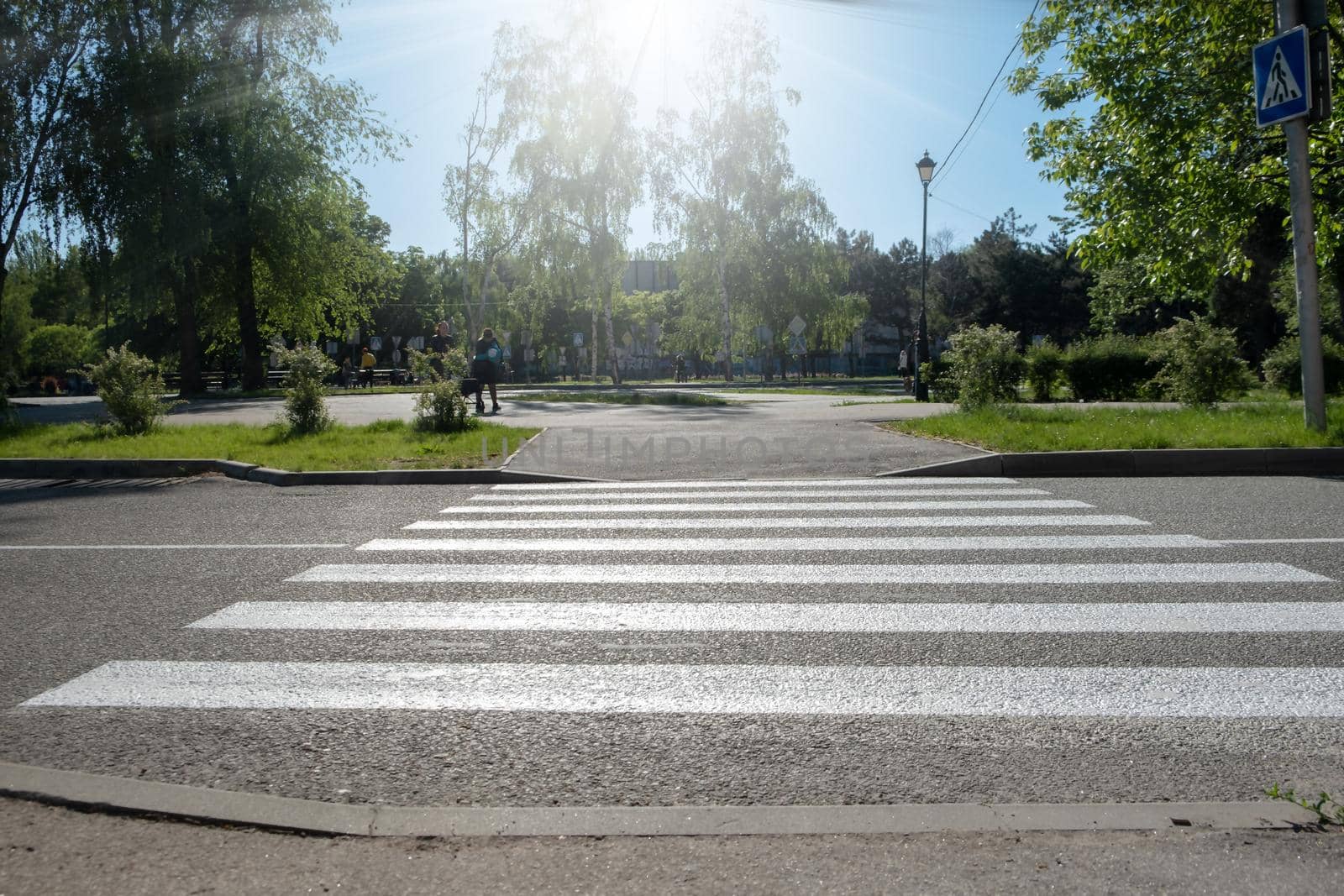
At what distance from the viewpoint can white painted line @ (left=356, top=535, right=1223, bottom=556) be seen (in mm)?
7137

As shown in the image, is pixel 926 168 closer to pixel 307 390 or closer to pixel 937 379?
pixel 937 379

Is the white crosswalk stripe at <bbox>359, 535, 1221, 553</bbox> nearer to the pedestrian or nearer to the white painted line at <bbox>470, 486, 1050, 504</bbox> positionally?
the white painted line at <bbox>470, 486, 1050, 504</bbox>

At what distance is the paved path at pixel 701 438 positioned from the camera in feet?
40.0

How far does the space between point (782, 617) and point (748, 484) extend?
5.73 m

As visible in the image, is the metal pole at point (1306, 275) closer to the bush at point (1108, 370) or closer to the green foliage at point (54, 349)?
the bush at point (1108, 370)

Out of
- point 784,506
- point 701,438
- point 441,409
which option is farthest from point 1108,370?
point 784,506

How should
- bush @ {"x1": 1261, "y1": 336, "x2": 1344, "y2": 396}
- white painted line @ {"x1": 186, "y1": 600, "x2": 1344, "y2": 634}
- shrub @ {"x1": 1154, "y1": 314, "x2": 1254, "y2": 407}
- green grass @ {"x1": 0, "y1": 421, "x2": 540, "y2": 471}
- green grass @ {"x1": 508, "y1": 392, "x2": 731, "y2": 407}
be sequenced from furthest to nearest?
green grass @ {"x1": 508, "y1": 392, "x2": 731, "y2": 407}
bush @ {"x1": 1261, "y1": 336, "x2": 1344, "y2": 396}
shrub @ {"x1": 1154, "y1": 314, "x2": 1254, "y2": 407}
green grass @ {"x1": 0, "y1": 421, "x2": 540, "y2": 471}
white painted line @ {"x1": 186, "y1": 600, "x2": 1344, "y2": 634}

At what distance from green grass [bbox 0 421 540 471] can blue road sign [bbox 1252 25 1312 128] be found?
10.3 metres

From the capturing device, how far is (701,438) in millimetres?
15219

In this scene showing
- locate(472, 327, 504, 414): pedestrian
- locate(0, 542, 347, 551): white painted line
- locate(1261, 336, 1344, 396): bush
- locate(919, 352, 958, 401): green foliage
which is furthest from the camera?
locate(919, 352, 958, 401): green foliage

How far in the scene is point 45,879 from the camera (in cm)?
276

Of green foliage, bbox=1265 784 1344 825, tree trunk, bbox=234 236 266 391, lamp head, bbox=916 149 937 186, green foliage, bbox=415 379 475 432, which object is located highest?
lamp head, bbox=916 149 937 186

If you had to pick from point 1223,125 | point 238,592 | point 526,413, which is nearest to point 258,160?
point 526,413

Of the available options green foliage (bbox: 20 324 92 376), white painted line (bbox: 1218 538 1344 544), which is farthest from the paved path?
green foliage (bbox: 20 324 92 376)
